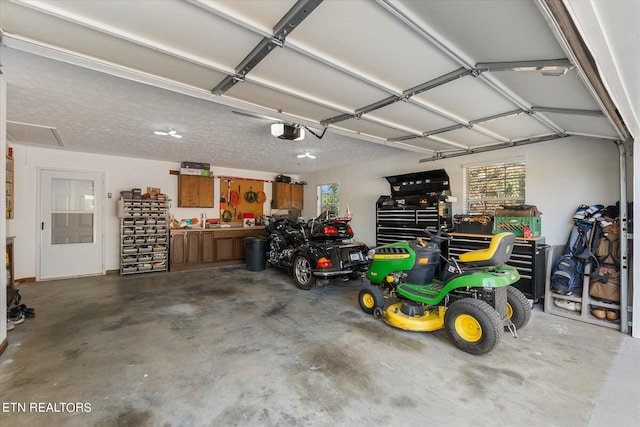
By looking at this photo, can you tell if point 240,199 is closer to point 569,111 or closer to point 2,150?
point 2,150

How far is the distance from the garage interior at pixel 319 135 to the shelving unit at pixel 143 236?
48.3 inches

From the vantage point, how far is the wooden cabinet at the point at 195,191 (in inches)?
261

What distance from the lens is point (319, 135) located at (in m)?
4.25

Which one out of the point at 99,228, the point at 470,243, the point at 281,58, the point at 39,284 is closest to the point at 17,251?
the point at 39,284

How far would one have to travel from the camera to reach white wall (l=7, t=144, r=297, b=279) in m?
5.07

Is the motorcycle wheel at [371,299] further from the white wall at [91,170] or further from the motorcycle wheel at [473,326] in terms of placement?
the white wall at [91,170]

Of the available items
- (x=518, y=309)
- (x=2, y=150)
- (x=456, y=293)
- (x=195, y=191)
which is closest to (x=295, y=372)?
(x=456, y=293)

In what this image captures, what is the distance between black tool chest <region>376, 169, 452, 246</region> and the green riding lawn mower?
1685 millimetres

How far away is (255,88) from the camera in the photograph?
249 cm

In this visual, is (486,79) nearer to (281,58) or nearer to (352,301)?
(281,58)

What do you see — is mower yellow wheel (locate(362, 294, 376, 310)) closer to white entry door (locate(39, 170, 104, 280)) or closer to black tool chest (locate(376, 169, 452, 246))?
black tool chest (locate(376, 169, 452, 246))

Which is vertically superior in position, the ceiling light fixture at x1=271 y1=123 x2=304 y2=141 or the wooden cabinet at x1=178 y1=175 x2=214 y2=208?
the ceiling light fixture at x1=271 y1=123 x2=304 y2=141

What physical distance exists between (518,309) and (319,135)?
335cm

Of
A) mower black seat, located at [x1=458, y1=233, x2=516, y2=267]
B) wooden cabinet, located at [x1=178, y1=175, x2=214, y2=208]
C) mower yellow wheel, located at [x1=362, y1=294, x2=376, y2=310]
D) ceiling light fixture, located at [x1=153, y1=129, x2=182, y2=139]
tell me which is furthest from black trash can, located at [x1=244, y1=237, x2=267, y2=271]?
mower black seat, located at [x1=458, y1=233, x2=516, y2=267]
